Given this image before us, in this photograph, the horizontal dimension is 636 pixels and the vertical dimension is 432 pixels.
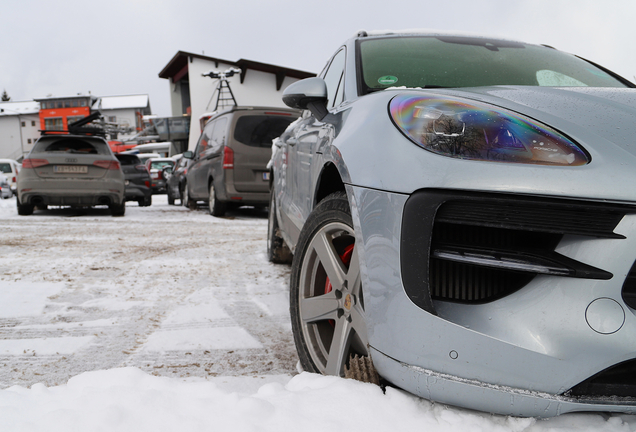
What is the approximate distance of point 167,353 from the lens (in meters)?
2.38

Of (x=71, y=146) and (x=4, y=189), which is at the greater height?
(x=71, y=146)

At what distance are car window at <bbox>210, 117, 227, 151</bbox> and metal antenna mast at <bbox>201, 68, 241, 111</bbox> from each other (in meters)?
21.3

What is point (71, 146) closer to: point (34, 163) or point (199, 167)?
point (34, 163)

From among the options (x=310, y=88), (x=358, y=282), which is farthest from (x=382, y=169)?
(x=310, y=88)

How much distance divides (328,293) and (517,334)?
717mm

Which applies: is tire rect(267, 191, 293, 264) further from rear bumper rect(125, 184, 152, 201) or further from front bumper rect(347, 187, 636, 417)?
rear bumper rect(125, 184, 152, 201)

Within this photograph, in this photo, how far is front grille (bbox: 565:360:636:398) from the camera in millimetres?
1194

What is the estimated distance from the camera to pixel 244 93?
31.7 meters

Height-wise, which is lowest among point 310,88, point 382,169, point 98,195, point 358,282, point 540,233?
point 98,195

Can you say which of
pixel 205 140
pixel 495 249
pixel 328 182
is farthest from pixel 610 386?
pixel 205 140

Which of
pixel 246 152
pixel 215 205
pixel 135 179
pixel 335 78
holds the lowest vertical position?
pixel 215 205

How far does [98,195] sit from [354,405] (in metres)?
8.47

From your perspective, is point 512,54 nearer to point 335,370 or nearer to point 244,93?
point 335,370

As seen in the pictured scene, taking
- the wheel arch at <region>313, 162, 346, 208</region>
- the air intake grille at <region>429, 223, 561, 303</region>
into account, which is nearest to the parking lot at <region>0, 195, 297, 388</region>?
the wheel arch at <region>313, 162, 346, 208</region>
